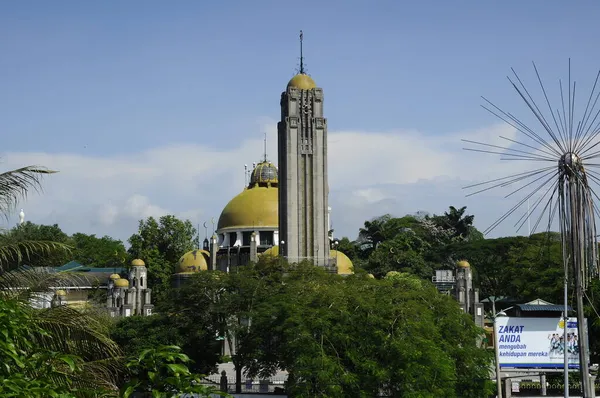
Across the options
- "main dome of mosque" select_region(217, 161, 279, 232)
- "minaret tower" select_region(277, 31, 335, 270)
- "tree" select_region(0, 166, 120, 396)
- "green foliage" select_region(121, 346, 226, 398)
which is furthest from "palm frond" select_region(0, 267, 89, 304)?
"main dome of mosque" select_region(217, 161, 279, 232)

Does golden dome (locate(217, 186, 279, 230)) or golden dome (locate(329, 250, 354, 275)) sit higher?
golden dome (locate(217, 186, 279, 230))

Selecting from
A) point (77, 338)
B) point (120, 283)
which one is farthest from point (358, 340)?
point (120, 283)

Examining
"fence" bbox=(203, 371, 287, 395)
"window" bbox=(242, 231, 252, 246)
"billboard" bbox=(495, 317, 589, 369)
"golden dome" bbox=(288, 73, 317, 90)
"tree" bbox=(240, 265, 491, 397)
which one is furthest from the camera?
"window" bbox=(242, 231, 252, 246)

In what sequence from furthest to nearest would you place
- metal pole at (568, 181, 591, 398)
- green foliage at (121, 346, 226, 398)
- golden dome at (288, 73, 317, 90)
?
1. golden dome at (288, 73, 317, 90)
2. metal pole at (568, 181, 591, 398)
3. green foliage at (121, 346, 226, 398)

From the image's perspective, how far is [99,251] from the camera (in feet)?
427

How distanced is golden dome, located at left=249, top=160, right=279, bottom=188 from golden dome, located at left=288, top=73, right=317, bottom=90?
69.5 feet

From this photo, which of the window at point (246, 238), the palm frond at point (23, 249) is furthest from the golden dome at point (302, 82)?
the palm frond at point (23, 249)

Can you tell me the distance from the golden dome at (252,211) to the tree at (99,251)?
115ft

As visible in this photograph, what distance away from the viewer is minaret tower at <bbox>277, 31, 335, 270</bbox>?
6781cm

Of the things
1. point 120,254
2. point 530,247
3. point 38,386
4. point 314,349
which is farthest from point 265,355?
point 120,254

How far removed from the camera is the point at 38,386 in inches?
400

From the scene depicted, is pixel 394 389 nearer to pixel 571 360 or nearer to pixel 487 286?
pixel 571 360

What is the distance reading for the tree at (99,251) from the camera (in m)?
122

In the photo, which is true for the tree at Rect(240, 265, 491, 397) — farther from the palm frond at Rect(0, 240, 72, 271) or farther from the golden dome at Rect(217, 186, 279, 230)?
the golden dome at Rect(217, 186, 279, 230)
